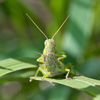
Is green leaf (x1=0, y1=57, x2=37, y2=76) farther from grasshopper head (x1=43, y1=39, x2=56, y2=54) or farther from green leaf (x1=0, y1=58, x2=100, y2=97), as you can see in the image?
grasshopper head (x1=43, y1=39, x2=56, y2=54)

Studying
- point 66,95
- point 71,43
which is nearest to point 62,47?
point 71,43

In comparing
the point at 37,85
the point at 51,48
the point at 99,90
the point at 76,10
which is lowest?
the point at 37,85

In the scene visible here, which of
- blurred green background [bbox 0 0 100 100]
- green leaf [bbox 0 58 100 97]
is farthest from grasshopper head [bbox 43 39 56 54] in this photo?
blurred green background [bbox 0 0 100 100]

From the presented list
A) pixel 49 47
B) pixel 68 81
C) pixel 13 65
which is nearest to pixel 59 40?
pixel 49 47

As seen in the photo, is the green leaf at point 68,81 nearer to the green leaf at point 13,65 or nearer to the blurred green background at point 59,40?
the green leaf at point 13,65

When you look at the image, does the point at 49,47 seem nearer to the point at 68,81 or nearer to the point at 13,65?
the point at 13,65

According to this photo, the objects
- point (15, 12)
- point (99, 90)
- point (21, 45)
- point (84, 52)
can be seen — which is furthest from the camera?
point (15, 12)

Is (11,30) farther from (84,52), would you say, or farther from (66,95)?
(66,95)
